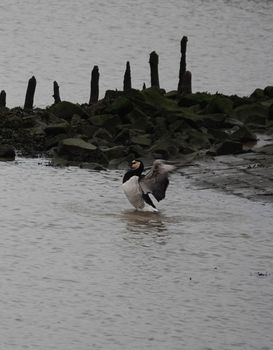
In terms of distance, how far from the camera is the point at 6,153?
31031 mm

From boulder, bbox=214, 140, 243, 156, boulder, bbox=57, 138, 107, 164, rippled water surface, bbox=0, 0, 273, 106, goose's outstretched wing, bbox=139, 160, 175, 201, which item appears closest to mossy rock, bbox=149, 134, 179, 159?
boulder, bbox=214, 140, 243, 156

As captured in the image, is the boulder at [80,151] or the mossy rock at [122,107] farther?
the mossy rock at [122,107]

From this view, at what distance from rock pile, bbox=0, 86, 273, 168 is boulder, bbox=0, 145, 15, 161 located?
25mm

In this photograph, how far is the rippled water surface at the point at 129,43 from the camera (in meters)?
55.9

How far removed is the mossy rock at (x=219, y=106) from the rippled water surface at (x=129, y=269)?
7838 millimetres

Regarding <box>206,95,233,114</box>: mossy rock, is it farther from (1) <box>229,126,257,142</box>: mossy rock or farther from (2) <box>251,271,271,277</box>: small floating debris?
(2) <box>251,271,271,277</box>: small floating debris

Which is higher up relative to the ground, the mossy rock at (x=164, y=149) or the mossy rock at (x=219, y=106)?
the mossy rock at (x=219, y=106)

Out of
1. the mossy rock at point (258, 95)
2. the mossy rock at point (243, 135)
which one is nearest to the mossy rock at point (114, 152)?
the mossy rock at point (243, 135)

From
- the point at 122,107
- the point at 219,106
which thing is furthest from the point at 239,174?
the point at 219,106

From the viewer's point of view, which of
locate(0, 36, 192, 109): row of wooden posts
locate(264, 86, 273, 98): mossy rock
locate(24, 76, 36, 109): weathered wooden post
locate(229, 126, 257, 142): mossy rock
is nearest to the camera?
locate(229, 126, 257, 142): mossy rock

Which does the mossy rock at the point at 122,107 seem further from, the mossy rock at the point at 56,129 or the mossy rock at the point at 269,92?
the mossy rock at the point at 269,92

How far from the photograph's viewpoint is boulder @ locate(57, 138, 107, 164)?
30562 mm

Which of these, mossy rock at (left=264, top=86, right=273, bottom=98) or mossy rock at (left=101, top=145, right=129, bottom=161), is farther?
mossy rock at (left=264, top=86, right=273, bottom=98)

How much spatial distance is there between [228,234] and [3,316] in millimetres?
7169
